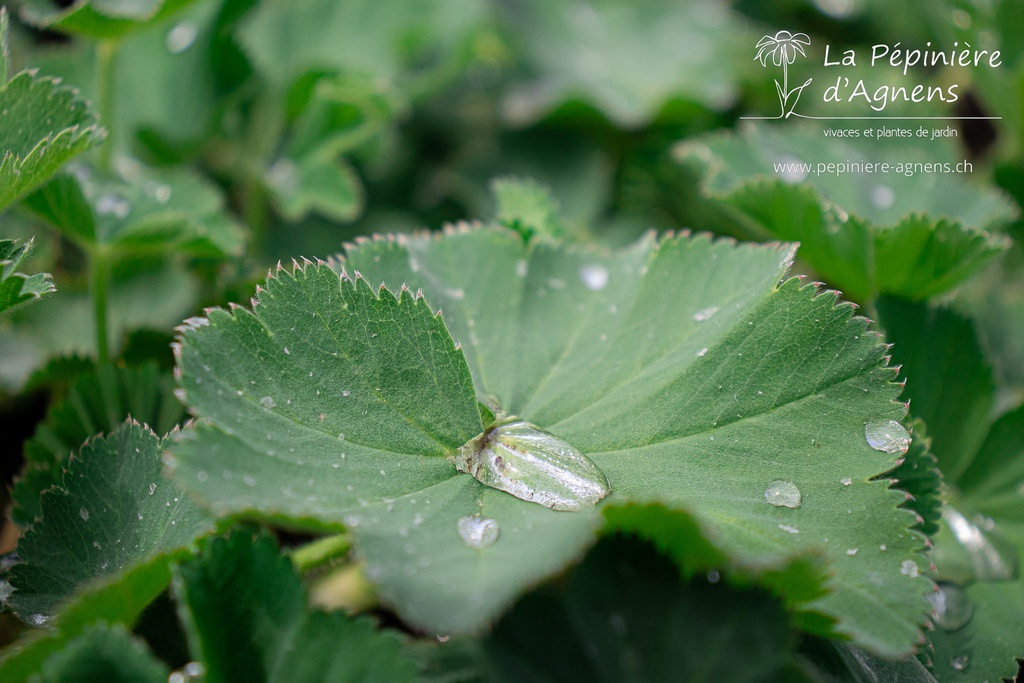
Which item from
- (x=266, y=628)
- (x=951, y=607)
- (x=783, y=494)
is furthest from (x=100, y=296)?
(x=951, y=607)

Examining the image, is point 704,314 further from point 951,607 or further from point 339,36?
point 339,36

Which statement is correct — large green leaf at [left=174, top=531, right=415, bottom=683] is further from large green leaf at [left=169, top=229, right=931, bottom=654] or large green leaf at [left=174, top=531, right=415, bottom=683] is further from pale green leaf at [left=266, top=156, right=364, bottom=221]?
A: pale green leaf at [left=266, top=156, right=364, bottom=221]

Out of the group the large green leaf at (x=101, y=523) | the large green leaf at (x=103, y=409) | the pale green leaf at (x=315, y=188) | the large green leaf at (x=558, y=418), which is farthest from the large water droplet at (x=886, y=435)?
the pale green leaf at (x=315, y=188)

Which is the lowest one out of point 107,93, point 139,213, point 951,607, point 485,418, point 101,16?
point 951,607

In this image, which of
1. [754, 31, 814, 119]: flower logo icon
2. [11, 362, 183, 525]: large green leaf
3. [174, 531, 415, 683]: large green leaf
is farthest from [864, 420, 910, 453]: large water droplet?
[754, 31, 814, 119]: flower logo icon

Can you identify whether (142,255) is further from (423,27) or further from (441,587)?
(441,587)

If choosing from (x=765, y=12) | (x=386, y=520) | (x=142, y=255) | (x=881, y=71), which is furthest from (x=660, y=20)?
(x=386, y=520)

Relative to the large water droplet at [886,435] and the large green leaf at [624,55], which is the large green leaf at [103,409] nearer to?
the large water droplet at [886,435]
